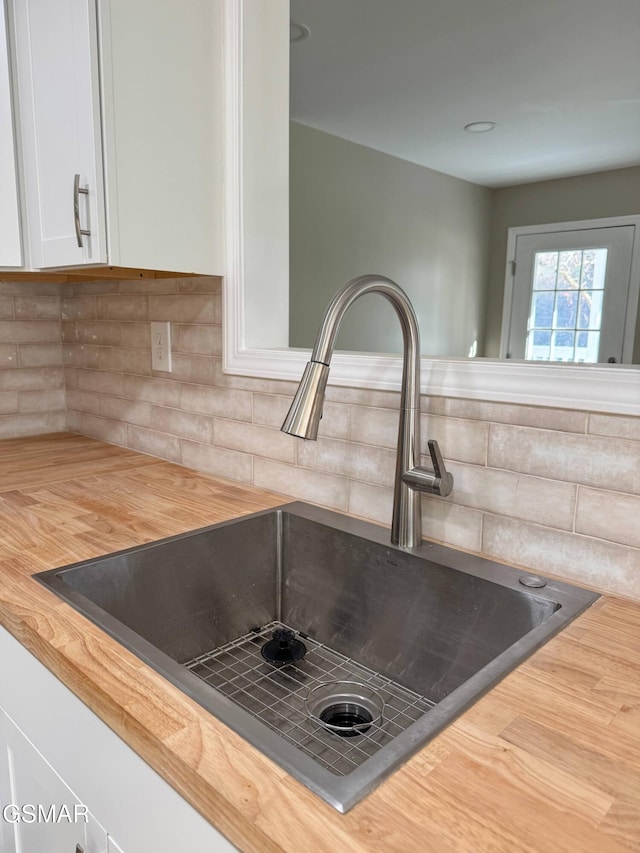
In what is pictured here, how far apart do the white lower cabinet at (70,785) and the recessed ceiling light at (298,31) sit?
2.89 metres

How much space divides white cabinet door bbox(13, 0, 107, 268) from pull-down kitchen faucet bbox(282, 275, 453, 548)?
0.54 metres

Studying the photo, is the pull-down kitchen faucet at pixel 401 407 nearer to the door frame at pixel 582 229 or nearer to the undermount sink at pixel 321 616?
the undermount sink at pixel 321 616

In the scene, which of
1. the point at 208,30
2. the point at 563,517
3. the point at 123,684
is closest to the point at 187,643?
the point at 123,684

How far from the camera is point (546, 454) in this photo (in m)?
0.91

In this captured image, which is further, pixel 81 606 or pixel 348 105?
pixel 348 105

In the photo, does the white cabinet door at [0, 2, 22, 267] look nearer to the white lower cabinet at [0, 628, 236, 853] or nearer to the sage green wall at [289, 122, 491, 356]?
the white lower cabinet at [0, 628, 236, 853]

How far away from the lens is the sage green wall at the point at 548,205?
528 cm

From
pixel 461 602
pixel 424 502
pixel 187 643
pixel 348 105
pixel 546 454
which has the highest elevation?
pixel 348 105

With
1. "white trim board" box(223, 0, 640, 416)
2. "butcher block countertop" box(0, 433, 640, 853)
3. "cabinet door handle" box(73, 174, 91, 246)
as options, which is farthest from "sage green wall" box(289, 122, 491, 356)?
"butcher block countertop" box(0, 433, 640, 853)

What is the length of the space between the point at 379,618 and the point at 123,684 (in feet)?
1.59

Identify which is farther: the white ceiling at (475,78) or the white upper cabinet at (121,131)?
the white ceiling at (475,78)

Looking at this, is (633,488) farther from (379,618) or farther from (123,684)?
(123,684)

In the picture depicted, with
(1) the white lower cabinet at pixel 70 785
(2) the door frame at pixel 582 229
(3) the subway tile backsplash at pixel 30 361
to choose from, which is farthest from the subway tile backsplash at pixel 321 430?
(2) the door frame at pixel 582 229

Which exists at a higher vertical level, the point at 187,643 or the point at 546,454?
the point at 546,454
